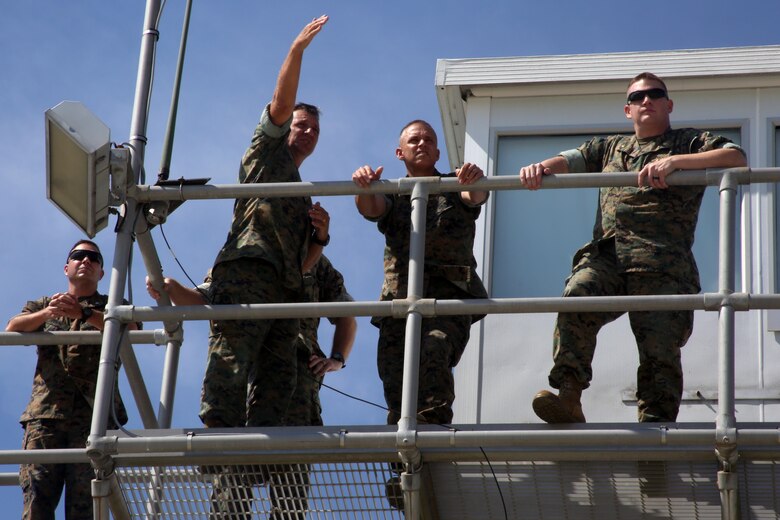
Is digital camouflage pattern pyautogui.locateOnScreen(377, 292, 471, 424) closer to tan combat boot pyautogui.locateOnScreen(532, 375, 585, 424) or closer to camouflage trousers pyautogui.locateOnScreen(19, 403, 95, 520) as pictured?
tan combat boot pyautogui.locateOnScreen(532, 375, 585, 424)

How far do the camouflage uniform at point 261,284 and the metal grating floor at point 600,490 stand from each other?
1.17m

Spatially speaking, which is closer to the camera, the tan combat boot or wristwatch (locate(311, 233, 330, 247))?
the tan combat boot

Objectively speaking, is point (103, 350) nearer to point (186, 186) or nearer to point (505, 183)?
point (186, 186)

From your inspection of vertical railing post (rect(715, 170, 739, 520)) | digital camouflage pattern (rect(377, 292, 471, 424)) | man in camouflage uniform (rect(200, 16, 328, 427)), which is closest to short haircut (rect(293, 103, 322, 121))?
man in camouflage uniform (rect(200, 16, 328, 427))

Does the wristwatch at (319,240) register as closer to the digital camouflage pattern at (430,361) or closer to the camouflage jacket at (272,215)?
the camouflage jacket at (272,215)

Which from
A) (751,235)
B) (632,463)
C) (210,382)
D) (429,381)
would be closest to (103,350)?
(210,382)

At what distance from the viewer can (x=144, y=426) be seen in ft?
25.2

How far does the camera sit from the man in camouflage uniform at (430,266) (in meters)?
7.14

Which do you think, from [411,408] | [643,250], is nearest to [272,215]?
[411,408]

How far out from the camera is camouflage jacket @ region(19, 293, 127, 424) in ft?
27.3

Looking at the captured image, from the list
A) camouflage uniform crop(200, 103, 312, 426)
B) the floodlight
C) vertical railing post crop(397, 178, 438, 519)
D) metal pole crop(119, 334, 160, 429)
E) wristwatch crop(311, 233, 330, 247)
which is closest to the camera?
vertical railing post crop(397, 178, 438, 519)

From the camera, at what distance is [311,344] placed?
853 cm

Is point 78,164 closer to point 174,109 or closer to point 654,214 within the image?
point 174,109

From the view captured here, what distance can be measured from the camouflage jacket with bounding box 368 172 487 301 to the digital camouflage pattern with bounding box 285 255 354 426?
1.75 ft
